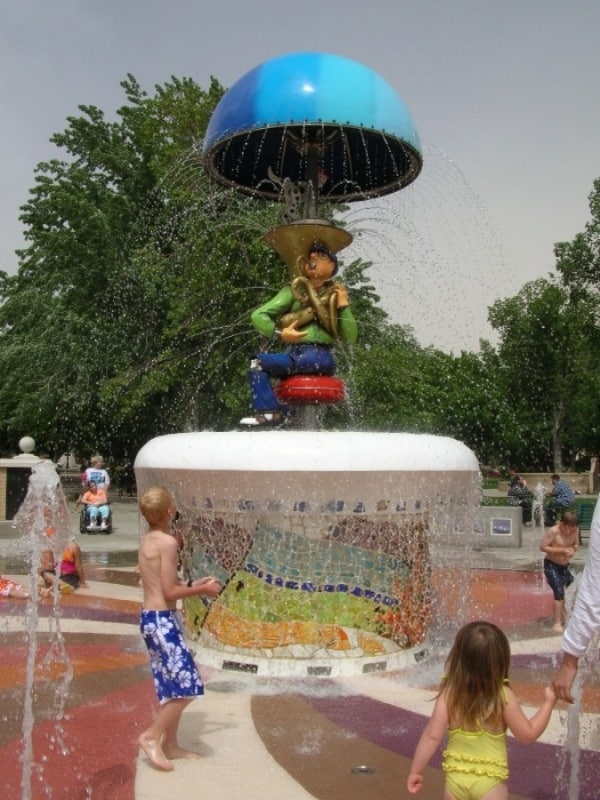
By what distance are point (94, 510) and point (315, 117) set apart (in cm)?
1057

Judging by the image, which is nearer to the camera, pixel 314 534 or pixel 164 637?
pixel 164 637

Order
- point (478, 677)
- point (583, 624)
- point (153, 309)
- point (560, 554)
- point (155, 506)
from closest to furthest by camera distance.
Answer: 1. point (478, 677)
2. point (583, 624)
3. point (155, 506)
4. point (560, 554)
5. point (153, 309)

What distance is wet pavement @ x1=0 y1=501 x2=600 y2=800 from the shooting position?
3.63 metres

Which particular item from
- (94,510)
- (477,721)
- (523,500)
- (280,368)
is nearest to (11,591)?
(280,368)

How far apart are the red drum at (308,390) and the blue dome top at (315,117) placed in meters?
2.13

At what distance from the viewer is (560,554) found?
716cm

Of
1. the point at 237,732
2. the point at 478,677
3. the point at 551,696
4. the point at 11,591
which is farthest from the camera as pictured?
the point at 11,591

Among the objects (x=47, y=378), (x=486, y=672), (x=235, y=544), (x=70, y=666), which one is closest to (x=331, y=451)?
(x=235, y=544)

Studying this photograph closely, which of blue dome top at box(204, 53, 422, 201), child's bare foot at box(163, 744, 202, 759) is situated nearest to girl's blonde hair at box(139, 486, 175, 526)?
child's bare foot at box(163, 744, 202, 759)

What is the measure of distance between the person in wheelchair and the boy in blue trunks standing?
11901 mm

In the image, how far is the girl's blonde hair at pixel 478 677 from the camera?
98.3 inches

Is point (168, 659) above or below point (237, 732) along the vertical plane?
above

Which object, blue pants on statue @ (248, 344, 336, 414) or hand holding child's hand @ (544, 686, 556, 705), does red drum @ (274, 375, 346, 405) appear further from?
hand holding child's hand @ (544, 686, 556, 705)

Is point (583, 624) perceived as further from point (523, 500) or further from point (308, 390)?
point (523, 500)
